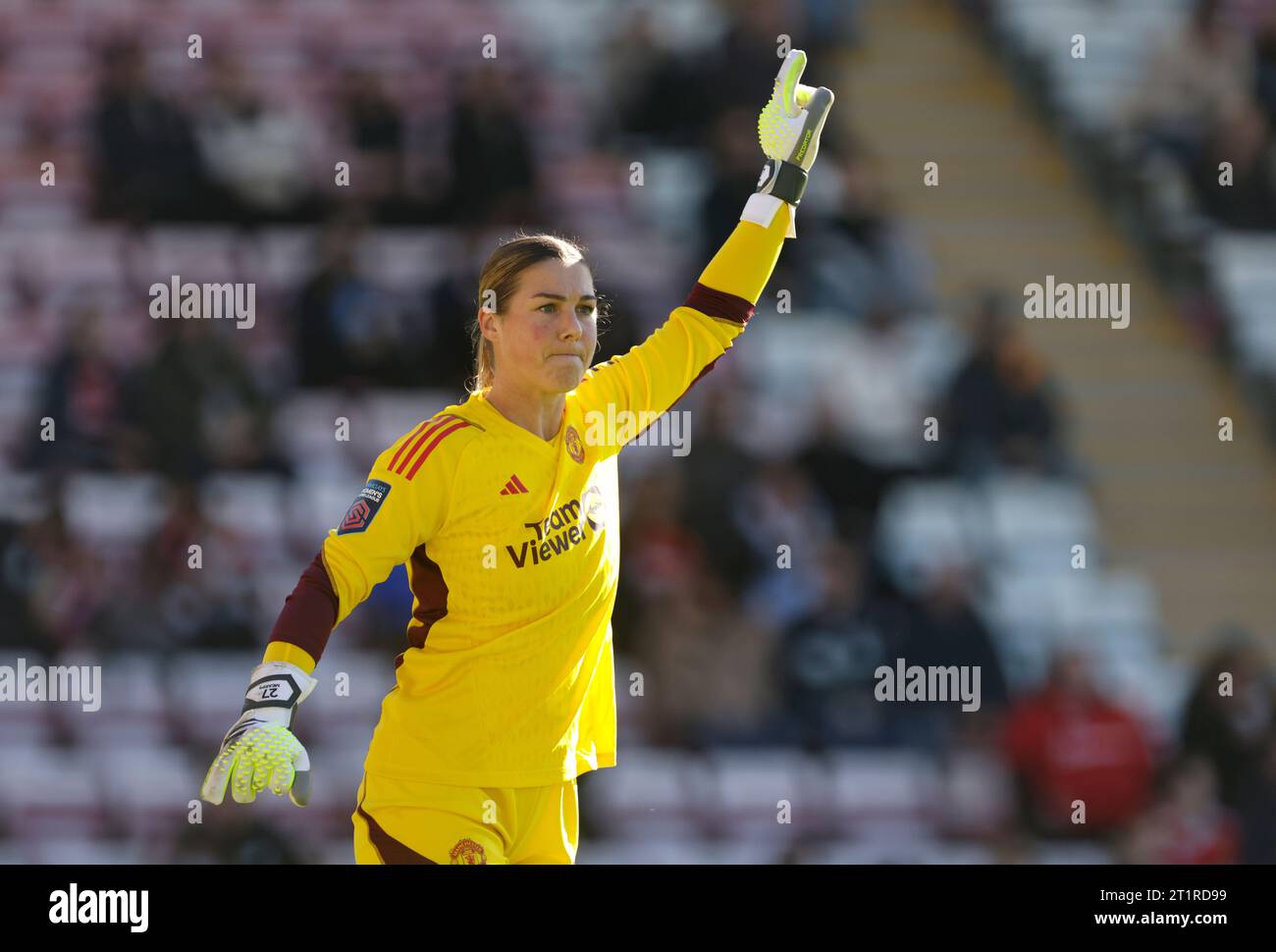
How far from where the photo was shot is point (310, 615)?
3.45 m

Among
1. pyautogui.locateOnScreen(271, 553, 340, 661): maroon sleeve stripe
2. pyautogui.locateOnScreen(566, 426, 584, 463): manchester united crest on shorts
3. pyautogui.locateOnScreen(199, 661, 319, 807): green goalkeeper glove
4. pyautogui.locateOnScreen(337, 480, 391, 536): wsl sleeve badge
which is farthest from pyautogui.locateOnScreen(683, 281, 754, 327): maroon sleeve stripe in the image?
pyautogui.locateOnScreen(199, 661, 319, 807): green goalkeeper glove

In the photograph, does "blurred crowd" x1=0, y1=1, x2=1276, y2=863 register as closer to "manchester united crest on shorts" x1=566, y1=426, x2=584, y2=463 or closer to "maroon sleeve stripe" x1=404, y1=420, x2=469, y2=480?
"manchester united crest on shorts" x1=566, y1=426, x2=584, y2=463

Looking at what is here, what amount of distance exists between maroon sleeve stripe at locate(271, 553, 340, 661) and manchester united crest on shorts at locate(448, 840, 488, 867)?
461mm

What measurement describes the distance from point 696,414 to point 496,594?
4175 millimetres

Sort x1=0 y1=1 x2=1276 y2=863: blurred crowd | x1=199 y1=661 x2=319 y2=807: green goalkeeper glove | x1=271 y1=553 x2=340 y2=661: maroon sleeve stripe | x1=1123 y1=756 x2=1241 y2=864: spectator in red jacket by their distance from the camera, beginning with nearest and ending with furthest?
x1=199 y1=661 x2=319 y2=807: green goalkeeper glove → x1=271 y1=553 x2=340 y2=661: maroon sleeve stripe → x1=1123 y1=756 x2=1241 y2=864: spectator in red jacket → x1=0 y1=1 x2=1276 y2=863: blurred crowd

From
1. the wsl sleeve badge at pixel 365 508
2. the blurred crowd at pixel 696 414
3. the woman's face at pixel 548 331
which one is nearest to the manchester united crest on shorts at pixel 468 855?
the wsl sleeve badge at pixel 365 508

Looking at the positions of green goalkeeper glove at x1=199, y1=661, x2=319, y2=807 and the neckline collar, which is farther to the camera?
the neckline collar

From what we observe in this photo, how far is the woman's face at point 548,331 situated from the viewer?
3725mm

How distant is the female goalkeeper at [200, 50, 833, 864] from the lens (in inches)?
140

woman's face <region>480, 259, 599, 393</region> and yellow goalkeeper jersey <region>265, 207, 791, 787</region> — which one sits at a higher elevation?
woman's face <region>480, 259, 599, 393</region>

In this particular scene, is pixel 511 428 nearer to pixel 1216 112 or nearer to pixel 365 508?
pixel 365 508

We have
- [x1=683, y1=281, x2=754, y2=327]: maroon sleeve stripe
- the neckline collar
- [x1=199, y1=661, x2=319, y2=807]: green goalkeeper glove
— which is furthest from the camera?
[x1=683, y1=281, x2=754, y2=327]: maroon sleeve stripe

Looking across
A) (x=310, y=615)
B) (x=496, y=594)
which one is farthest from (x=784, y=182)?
(x=310, y=615)

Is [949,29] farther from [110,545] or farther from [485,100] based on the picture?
[110,545]
